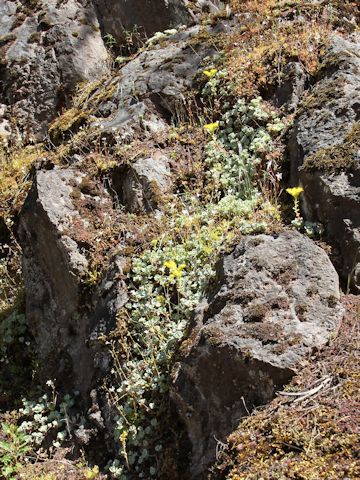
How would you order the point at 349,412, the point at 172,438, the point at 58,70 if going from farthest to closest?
the point at 58,70
the point at 172,438
the point at 349,412

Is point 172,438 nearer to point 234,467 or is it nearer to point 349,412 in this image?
point 234,467

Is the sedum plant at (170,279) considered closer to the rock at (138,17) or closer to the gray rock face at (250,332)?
the gray rock face at (250,332)

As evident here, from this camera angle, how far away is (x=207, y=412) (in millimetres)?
4047

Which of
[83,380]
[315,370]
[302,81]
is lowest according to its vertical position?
[83,380]

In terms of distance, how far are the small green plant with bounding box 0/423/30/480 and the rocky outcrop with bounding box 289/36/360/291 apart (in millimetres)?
3317

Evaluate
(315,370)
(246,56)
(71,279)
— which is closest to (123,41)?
(246,56)

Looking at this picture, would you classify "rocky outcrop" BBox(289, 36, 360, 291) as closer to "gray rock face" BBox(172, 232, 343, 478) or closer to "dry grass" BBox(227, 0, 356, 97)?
"gray rock face" BBox(172, 232, 343, 478)

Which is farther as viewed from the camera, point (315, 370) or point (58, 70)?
point (58, 70)

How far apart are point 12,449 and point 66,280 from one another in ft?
5.83

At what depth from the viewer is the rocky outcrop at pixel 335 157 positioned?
4699 millimetres

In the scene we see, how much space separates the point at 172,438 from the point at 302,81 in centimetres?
427

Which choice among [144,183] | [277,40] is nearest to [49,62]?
[277,40]

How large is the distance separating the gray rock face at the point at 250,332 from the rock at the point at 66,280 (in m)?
1.33

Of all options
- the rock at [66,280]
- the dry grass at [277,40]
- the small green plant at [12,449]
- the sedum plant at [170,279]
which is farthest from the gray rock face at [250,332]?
the dry grass at [277,40]
